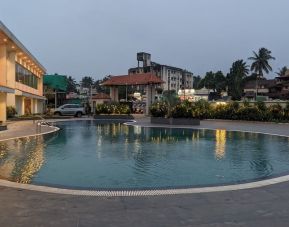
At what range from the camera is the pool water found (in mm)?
9719

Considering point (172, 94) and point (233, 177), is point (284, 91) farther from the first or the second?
point (233, 177)

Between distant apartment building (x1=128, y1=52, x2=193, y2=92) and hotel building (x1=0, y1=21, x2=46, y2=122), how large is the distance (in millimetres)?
53300

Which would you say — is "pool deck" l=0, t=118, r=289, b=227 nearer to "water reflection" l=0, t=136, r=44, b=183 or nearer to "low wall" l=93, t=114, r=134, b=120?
"water reflection" l=0, t=136, r=44, b=183

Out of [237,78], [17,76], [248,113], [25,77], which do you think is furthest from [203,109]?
[237,78]

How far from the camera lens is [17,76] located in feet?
127

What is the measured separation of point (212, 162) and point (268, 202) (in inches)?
218

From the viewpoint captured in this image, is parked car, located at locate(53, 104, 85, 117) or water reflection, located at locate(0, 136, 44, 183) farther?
parked car, located at locate(53, 104, 85, 117)

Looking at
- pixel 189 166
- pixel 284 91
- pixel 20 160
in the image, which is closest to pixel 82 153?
pixel 20 160

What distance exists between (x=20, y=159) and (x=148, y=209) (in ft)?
24.5

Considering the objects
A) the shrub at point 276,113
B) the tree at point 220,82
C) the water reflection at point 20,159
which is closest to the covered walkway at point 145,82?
the shrub at point 276,113

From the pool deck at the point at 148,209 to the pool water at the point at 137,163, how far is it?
152cm

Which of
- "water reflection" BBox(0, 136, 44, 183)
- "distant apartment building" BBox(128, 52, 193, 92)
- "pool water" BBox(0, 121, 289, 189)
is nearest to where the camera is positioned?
"pool water" BBox(0, 121, 289, 189)

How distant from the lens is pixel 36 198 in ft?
24.1

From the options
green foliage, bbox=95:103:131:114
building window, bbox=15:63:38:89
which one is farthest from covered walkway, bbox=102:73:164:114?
building window, bbox=15:63:38:89
